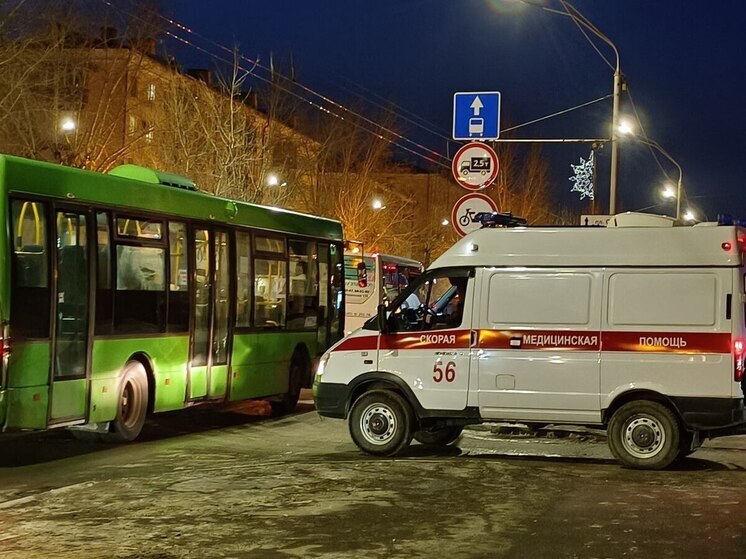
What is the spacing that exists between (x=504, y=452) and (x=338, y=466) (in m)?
2.52

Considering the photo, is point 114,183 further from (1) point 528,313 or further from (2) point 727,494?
(2) point 727,494

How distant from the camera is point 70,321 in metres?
11.7

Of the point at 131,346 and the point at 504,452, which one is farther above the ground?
the point at 131,346

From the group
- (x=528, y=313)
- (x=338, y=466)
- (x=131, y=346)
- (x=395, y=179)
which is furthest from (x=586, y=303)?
(x=395, y=179)

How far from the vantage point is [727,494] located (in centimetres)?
972

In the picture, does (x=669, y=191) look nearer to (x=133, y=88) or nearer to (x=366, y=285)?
(x=366, y=285)

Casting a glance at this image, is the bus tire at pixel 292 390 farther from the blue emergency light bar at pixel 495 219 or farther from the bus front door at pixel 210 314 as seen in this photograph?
the blue emergency light bar at pixel 495 219

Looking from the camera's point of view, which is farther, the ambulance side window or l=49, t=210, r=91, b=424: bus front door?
the ambulance side window

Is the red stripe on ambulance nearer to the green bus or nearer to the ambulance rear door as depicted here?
the ambulance rear door

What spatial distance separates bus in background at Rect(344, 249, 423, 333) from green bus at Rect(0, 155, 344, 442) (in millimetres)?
12299

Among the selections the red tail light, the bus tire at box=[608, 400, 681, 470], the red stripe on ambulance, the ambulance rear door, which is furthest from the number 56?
the red tail light

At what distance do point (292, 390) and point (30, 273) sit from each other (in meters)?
6.92

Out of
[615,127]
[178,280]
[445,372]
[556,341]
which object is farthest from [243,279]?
[615,127]

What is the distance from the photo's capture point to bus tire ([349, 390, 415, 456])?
12.1 m
